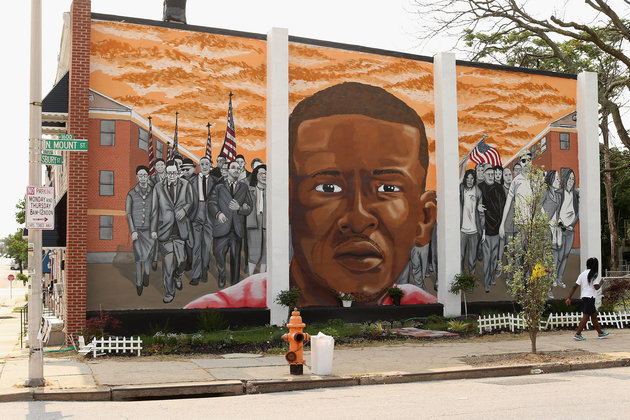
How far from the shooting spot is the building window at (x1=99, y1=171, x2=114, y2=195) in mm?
15539

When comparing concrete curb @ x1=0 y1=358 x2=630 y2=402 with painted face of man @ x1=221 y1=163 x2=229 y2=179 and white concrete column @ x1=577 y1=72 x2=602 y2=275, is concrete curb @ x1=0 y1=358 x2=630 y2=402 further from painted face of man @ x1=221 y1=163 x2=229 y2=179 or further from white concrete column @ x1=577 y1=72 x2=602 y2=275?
white concrete column @ x1=577 y1=72 x2=602 y2=275

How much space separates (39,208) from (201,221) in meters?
6.50

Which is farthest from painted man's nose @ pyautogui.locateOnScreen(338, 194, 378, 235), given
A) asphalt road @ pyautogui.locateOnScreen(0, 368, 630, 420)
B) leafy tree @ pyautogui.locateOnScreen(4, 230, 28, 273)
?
leafy tree @ pyautogui.locateOnScreen(4, 230, 28, 273)

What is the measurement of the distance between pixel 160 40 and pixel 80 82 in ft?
7.63

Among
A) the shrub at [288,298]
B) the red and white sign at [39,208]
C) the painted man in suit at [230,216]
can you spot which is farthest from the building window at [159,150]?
the red and white sign at [39,208]

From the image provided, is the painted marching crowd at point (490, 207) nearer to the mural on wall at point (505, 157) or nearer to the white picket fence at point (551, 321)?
the mural on wall at point (505, 157)

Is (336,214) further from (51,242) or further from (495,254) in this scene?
(51,242)

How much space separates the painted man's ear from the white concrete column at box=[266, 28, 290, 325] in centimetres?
425

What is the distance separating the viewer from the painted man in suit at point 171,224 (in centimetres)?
1605

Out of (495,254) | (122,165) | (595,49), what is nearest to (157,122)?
(122,165)

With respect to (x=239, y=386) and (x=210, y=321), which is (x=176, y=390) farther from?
(x=210, y=321)

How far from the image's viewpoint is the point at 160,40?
1641 centimetres

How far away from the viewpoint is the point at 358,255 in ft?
59.8

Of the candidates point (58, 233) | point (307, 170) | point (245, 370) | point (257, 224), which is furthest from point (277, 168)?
point (245, 370)
